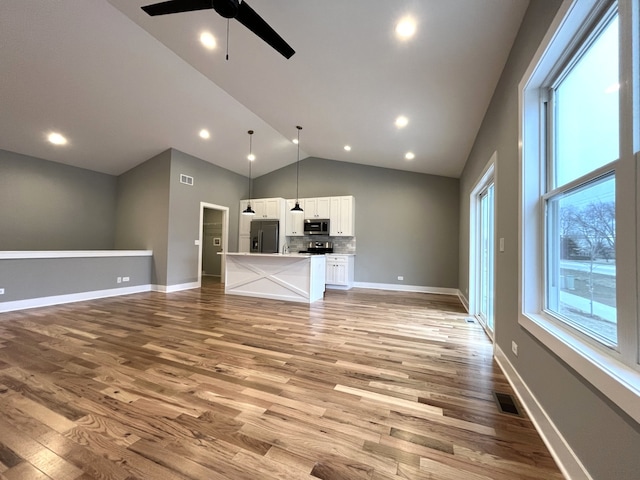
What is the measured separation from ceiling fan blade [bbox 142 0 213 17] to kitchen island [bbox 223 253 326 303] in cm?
370

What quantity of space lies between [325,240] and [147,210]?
14.7ft

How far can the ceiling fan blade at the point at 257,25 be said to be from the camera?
1.99 metres

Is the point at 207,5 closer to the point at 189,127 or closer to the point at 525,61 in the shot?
the point at 525,61

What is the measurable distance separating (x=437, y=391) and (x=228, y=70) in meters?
4.57

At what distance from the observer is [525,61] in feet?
6.63

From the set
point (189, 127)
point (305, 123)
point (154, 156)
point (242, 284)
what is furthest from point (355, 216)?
A: point (154, 156)

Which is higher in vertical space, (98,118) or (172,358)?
(98,118)

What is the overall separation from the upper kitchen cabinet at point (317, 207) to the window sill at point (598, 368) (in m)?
5.85

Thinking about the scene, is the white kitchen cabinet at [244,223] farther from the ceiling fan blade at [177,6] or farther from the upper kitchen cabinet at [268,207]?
the ceiling fan blade at [177,6]

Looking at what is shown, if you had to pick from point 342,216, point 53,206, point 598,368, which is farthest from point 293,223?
point 598,368

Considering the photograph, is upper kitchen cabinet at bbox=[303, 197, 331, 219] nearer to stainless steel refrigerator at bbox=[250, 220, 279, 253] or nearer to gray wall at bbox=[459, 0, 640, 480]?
stainless steel refrigerator at bbox=[250, 220, 279, 253]

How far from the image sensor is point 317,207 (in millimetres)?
7387

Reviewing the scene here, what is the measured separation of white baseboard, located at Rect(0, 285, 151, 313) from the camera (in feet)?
14.1

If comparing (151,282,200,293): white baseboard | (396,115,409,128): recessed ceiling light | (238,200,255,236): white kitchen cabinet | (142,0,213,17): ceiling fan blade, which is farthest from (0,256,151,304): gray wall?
(396,115,409,128): recessed ceiling light
